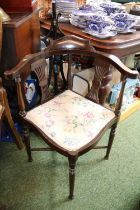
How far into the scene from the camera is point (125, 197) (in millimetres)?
1228

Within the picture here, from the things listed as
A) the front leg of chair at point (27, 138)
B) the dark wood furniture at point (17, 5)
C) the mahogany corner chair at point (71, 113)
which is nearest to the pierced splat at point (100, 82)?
the mahogany corner chair at point (71, 113)

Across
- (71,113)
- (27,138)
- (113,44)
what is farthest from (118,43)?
(27,138)

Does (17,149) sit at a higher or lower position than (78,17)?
lower

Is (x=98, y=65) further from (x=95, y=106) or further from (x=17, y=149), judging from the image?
(x=17, y=149)

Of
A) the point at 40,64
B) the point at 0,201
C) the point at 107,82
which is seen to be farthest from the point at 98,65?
the point at 0,201

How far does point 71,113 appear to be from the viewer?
116 cm

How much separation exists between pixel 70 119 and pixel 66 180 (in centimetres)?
44

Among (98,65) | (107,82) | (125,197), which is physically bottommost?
(125,197)

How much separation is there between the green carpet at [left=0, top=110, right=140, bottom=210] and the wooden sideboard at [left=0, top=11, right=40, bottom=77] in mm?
642

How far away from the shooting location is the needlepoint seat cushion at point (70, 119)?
1015 mm

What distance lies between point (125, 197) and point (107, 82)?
719 millimetres

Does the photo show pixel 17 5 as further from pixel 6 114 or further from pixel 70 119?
pixel 70 119

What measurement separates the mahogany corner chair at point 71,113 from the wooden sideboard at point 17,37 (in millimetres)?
165

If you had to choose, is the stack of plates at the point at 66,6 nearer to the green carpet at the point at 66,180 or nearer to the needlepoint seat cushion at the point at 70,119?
the needlepoint seat cushion at the point at 70,119
